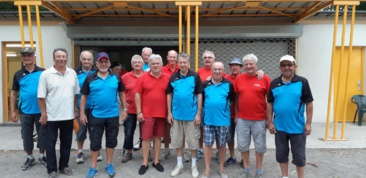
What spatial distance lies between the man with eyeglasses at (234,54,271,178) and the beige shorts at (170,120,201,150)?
23.3 inches

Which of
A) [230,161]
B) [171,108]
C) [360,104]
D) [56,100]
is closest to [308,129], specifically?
[230,161]

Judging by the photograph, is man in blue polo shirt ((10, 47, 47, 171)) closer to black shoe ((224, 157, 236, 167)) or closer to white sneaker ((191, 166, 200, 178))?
white sneaker ((191, 166, 200, 178))

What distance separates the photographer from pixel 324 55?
7.61m

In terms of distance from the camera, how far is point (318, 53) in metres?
7.61

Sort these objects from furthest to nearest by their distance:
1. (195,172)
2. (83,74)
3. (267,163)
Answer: (267,163) < (83,74) < (195,172)

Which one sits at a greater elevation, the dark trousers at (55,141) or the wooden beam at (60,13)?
the wooden beam at (60,13)

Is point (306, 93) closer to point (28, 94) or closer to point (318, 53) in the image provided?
point (28, 94)

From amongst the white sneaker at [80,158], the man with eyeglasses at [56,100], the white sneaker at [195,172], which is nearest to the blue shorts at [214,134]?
the white sneaker at [195,172]

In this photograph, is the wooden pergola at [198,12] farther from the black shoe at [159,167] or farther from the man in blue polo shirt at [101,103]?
the black shoe at [159,167]

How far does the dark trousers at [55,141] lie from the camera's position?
396 centimetres

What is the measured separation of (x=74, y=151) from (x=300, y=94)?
12.8ft

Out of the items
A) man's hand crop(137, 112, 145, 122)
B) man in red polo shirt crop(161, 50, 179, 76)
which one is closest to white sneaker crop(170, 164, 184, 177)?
man's hand crop(137, 112, 145, 122)

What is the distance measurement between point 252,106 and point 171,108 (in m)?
1.12

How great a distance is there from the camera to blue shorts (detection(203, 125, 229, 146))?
13.0 feet
